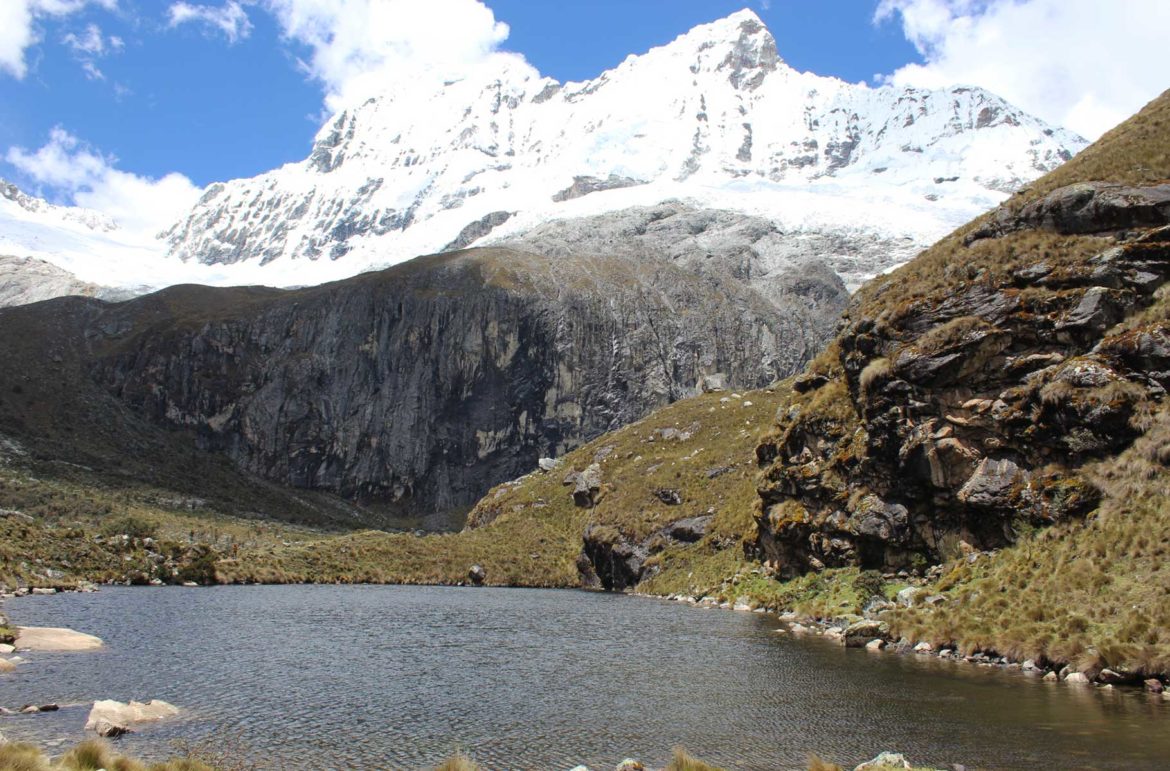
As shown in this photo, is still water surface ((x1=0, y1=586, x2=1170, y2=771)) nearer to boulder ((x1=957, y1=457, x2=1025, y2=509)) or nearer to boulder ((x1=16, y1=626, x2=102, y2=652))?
boulder ((x1=16, y1=626, x2=102, y2=652))

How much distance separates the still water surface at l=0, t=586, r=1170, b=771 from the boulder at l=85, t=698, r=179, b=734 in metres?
0.71

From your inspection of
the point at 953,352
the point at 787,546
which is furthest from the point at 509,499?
the point at 953,352

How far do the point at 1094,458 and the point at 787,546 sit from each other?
81.1 feet

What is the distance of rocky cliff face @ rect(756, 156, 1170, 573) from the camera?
4281 cm

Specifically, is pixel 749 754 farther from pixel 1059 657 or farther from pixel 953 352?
pixel 953 352

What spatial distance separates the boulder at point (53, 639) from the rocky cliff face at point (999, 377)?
140ft

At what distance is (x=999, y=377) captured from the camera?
4750 centimetres

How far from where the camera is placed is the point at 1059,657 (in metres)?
34.2

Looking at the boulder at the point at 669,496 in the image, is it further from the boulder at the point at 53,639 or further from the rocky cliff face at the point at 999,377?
the boulder at the point at 53,639

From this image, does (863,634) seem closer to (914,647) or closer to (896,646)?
(896,646)

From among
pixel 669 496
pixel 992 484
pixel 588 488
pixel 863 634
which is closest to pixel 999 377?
pixel 992 484

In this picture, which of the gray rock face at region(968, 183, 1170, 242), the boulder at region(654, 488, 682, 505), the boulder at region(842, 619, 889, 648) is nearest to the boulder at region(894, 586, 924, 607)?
the boulder at region(842, 619, 889, 648)

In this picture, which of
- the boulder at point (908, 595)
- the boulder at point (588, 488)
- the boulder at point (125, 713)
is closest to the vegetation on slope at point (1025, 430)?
the boulder at point (908, 595)

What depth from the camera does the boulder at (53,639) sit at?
1567 inches
